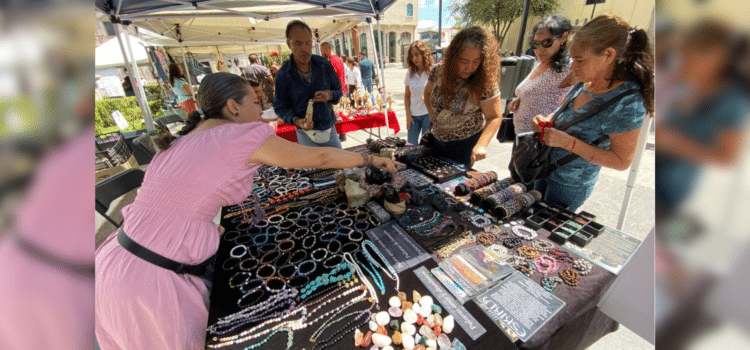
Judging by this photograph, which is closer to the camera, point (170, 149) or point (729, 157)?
point (729, 157)

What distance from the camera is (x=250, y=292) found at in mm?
1229

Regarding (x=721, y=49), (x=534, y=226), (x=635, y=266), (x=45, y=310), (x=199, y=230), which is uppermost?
(x=721, y=49)

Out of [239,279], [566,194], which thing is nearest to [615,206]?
[566,194]

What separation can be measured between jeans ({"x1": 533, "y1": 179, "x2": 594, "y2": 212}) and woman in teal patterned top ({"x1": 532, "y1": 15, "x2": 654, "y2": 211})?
0.43 ft

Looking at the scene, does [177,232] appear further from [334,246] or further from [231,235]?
[334,246]

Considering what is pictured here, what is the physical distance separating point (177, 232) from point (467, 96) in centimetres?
187

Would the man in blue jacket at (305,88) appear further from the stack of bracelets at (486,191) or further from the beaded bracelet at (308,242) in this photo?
the stack of bracelets at (486,191)

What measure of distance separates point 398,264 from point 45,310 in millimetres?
1165

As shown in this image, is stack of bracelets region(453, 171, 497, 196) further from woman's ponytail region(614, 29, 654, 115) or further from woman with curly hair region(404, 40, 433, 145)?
woman with curly hair region(404, 40, 433, 145)

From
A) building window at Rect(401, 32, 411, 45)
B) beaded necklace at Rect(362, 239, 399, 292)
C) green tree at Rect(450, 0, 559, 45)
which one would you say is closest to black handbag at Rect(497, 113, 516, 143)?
beaded necklace at Rect(362, 239, 399, 292)

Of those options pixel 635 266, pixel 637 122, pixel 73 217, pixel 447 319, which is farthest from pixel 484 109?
pixel 73 217

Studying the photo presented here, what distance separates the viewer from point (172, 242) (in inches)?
47.9

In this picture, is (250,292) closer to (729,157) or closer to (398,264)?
(398,264)

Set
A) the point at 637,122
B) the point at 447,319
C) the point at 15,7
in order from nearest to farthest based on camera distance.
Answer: the point at 15,7
the point at 447,319
the point at 637,122
